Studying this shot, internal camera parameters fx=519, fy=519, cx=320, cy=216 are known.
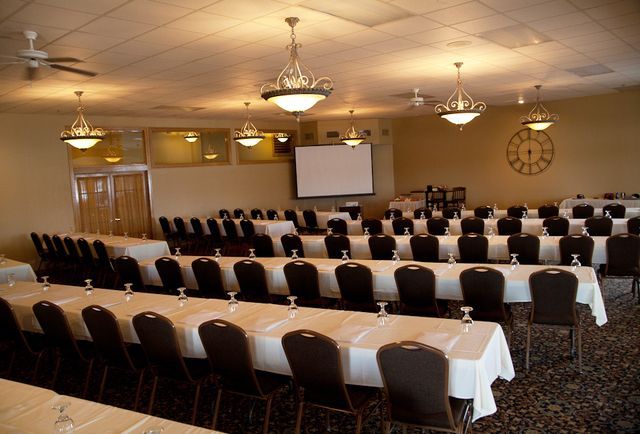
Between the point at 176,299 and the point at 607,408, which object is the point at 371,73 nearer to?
the point at 176,299

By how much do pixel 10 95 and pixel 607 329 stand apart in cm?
1028

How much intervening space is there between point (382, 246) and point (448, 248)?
1.04 metres

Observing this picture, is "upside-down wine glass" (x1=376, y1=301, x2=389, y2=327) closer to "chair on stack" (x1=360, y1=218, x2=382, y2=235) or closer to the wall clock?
"chair on stack" (x1=360, y1=218, x2=382, y2=235)

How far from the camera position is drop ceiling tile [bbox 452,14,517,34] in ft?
19.7

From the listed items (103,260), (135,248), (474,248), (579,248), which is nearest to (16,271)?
(103,260)

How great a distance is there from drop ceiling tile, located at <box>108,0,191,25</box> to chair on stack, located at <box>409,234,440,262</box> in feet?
15.1

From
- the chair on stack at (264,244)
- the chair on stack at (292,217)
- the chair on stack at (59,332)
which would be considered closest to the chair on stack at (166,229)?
the chair on stack at (292,217)

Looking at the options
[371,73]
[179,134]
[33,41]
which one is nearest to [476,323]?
[33,41]

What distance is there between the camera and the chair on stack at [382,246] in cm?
802

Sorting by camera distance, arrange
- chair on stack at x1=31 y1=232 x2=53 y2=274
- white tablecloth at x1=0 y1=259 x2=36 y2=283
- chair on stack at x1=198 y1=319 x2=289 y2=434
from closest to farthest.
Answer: chair on stack at x1=198 y1=319 x2=289 y2=434 → white tablecloth at x1=0 y1=259 x2=36 y2=283 → chair on stack at x1=31 y1=232 x2=53 y2=274

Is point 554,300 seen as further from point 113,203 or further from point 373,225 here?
point 113,203

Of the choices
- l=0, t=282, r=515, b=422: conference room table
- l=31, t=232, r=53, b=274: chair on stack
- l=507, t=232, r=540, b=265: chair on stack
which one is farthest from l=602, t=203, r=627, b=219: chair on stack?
l=31, t=232, r=53, b=274: chair on stack

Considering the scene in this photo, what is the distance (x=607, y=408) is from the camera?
439cm

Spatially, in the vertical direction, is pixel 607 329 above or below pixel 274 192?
below
